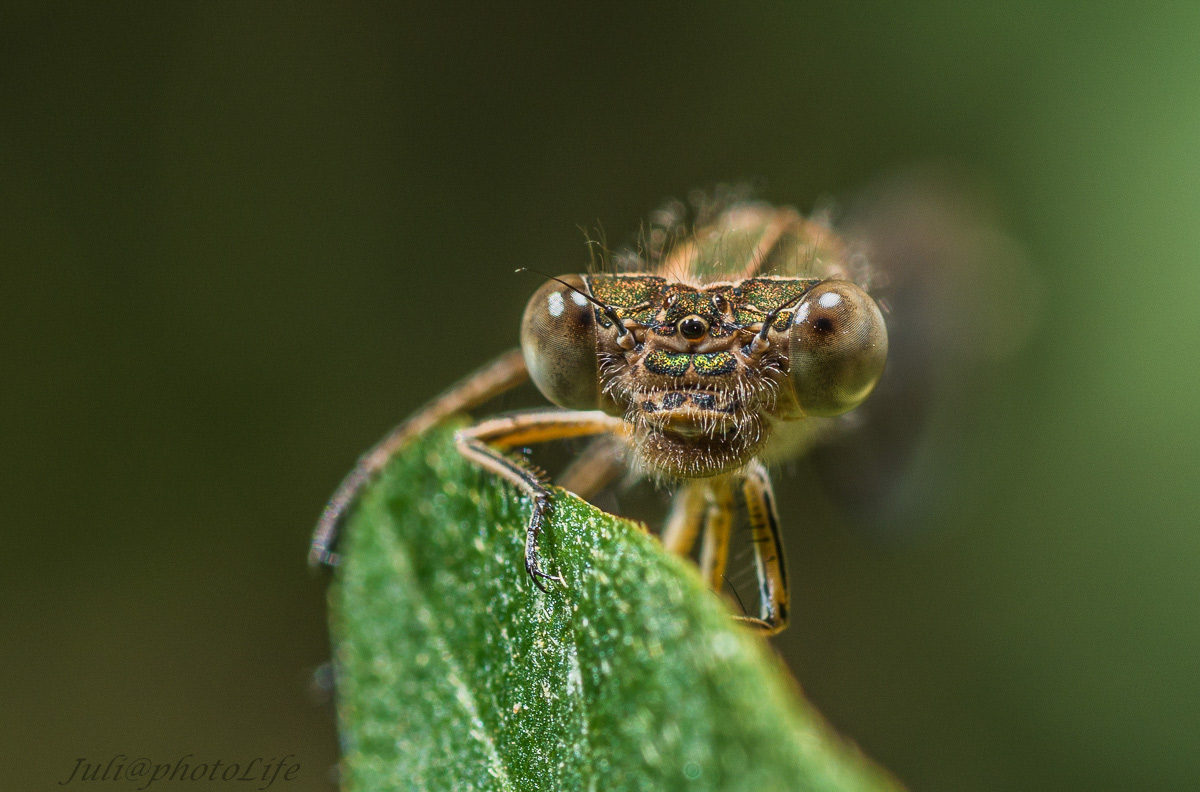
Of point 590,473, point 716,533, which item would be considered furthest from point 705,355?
point 590,473

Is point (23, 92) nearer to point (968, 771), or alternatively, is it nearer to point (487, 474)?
point (487, 474)

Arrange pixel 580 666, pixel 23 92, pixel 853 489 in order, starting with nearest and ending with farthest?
pixel 580 666
pixel 23 92
pixel 853 489

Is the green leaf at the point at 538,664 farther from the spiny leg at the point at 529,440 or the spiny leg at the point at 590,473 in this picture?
the spiny leg at the point at 590,473

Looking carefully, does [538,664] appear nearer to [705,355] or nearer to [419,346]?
[705,355]

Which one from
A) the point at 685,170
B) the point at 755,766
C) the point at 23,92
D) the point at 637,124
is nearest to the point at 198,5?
the point at 23,92

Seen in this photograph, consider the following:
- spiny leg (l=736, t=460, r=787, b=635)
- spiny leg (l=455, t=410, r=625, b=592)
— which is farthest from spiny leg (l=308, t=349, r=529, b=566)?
spiny leg (l=736, t=460, r=787, b=635)
